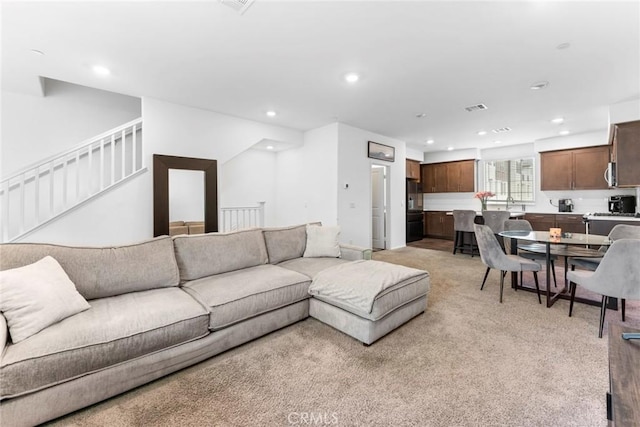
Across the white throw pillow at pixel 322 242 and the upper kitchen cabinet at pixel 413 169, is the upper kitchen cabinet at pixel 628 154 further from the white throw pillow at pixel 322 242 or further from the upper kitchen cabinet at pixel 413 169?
the white throw pillow at pixel 322 242

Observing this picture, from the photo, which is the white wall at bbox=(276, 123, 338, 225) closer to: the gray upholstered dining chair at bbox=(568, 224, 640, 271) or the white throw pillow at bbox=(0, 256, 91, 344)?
the gray upholstered dining chair at bbox=(568, 224, 640, 271)

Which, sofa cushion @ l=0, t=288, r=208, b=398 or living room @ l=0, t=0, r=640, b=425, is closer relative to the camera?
sofa cushion @ l=0, t=288, r=208, b=398

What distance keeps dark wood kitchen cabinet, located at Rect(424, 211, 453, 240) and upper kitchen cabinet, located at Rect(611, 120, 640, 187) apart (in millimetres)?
3748

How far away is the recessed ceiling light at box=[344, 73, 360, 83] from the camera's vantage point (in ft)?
10.4

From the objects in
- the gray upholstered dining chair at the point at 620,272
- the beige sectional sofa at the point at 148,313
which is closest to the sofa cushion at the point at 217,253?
the beige sectional sofa at the point at 148,313

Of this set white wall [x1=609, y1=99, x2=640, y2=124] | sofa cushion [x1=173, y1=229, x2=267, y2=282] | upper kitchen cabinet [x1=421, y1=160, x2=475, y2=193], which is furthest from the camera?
upper kitchen cabinet [x1=421, y1=160, x2=475, y2=193]

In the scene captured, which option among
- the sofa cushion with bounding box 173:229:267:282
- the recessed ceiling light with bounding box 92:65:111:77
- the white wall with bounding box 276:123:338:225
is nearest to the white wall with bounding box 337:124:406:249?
the white wall with bounding box 276:123:338:225

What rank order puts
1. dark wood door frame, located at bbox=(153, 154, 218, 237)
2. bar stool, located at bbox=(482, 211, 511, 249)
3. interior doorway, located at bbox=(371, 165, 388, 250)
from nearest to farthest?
1. dark wood door frame, located at bbox=(153, 154, 218, 237)
2. bar stool, located at bbox=(482, 211, 511, 249)
3. interior doorway, located at bbox=(371, 165, 388, 250)

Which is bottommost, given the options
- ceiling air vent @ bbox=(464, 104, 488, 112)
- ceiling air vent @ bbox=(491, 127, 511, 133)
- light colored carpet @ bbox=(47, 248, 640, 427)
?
light colored carpet @ bbox=(47, 248, 640, 427)

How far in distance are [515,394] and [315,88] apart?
139 inches

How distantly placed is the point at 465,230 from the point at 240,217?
4576 millimetres

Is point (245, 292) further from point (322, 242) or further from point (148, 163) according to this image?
point (148, 163)

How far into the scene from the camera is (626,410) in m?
0.83

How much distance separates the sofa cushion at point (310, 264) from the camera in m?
2.87
